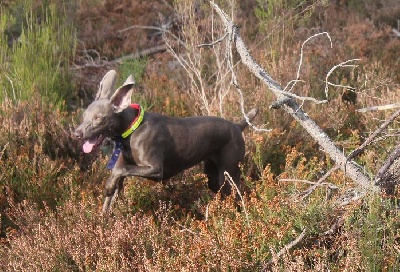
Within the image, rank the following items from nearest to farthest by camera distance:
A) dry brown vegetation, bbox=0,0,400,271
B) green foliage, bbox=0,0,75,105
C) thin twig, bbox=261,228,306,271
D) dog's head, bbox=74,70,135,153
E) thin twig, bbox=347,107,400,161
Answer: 1. thin twig, bbox=261,228,306,271
2. dry brown vegetation, bbox=0,0,400,271
3. thin twig, bbox=347,107,400,161
4. dog's head, bbox=74,70,135,153
5. green foliage, bbox=0,0,75,105

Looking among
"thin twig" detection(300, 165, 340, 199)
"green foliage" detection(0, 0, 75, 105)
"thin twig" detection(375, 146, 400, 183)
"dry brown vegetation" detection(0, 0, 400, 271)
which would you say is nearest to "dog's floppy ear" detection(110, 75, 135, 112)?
"dry brown vegetation" detection(0, 0, 400, 271)

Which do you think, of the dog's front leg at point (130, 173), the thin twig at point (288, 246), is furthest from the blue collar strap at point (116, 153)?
the thin twig at point (288, 246)

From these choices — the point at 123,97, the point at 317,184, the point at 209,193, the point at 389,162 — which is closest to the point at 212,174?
the point at 209,193

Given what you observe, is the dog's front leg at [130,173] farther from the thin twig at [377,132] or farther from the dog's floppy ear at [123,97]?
the thin twig at [377,132]

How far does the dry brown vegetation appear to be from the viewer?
10.7 ft

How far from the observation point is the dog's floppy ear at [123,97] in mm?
4170

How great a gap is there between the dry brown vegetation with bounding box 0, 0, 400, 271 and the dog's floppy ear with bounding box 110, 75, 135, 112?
0.65 meters

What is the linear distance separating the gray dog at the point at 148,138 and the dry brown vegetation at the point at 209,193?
8.7 inches

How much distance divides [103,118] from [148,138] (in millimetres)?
339

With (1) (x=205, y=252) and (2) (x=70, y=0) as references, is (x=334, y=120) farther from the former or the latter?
(2) (x=70, y=0)

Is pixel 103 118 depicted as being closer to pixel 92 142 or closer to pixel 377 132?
pixel 92 142

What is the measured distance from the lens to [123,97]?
4.20m

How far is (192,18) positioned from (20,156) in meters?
2.66

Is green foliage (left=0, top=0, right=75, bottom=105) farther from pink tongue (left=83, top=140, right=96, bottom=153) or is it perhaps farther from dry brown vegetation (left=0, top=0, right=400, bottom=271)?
pink tongue (left=83, top=140, right=96, bottom=153)
